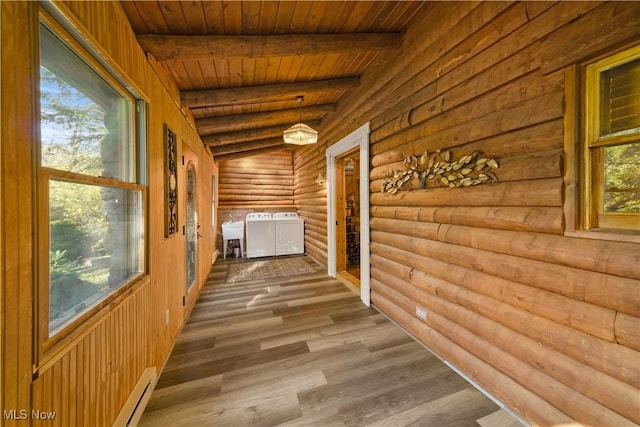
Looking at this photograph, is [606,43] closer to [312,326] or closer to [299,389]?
[299,389]

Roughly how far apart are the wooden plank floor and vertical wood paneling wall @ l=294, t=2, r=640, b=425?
29 centimetres

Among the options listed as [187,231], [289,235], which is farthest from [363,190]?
[289,235]

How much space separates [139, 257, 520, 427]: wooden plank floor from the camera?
5.03ft

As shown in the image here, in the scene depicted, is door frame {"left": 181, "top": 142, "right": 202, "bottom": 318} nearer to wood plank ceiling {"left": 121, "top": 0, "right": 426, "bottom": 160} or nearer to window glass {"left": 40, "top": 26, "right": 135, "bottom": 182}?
wood plank ceiling {"left": 121, "top": 0, "right": 426, "bottom": 160}

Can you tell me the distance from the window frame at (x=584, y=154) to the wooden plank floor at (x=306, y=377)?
134 cm

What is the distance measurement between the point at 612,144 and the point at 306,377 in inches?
94.5

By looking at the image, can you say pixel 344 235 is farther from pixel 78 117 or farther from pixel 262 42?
pixel 78 117

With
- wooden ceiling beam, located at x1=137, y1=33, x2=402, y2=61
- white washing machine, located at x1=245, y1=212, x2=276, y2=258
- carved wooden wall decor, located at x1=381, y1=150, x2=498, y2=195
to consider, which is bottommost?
white washing machine, located at x1=245, y1=212, x2=276, y2=258

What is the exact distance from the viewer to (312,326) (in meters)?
2.62

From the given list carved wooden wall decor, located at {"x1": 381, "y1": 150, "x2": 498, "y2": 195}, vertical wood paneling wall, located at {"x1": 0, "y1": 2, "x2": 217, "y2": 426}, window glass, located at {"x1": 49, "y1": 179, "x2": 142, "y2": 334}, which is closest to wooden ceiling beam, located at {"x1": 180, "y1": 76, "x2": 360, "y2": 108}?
vertical wood paneling wall, located at {"x1": 0, "y1": 2, "x2": 217, "y2": 426}

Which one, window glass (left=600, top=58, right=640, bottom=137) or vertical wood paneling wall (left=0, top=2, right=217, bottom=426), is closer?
vertical wood paneling wall (left=0, top=2, right=217, bottom=426)

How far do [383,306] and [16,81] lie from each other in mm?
3191

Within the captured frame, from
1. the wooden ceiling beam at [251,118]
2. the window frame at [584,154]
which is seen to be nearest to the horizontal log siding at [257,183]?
the wooden ceiling beam at [251,118]

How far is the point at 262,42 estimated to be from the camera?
202cm
